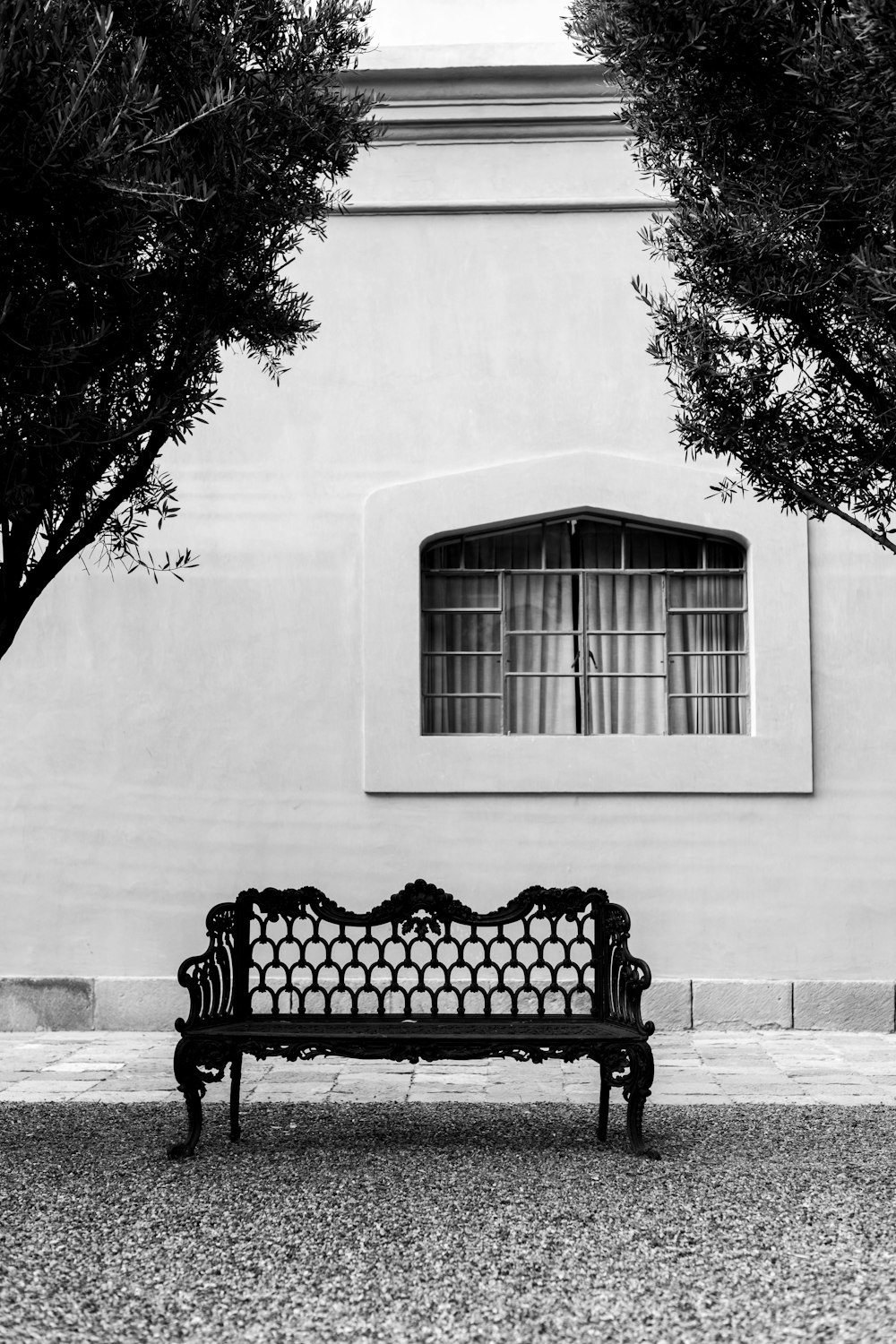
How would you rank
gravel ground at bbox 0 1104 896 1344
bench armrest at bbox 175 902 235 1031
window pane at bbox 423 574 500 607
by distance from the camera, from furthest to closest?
window pane at bbox 423 574 500 607, bench armrest at bbox 175 902 235 1031, gravel ground at bbox 0 1104 896 1344

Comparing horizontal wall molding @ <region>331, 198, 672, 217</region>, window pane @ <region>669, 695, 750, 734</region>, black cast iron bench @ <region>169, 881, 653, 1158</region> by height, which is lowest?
black cast iron bench @ <region>169, 881, 653, 1158</region>

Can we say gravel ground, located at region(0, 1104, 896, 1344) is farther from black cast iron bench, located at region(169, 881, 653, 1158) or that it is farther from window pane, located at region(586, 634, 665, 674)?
window pane, located at region(586, 634, 665, 674)

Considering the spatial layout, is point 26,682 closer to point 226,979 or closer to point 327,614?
point 327,614

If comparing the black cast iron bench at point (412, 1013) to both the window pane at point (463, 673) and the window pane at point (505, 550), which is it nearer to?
the window pane at point (463, 673)

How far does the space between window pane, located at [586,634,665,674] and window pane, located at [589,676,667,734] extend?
2.7 inches

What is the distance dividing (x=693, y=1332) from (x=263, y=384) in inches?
251

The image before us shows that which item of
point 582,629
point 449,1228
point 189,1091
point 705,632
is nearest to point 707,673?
point 705,632

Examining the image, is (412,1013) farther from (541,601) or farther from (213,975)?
(541,601)

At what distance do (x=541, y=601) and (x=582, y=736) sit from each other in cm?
91

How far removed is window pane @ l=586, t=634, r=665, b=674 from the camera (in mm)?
8453

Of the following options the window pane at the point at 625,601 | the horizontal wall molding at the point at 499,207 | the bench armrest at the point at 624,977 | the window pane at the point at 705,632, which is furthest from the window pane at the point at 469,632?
the bench armrest at the point at 624,977

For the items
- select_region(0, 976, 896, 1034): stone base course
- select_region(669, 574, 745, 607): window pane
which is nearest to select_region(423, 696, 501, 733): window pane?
select_region(669, 574, 745, 607): window pane

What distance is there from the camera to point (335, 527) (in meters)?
8.36

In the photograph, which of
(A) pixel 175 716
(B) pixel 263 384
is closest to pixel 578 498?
(B) pixel 263 384
